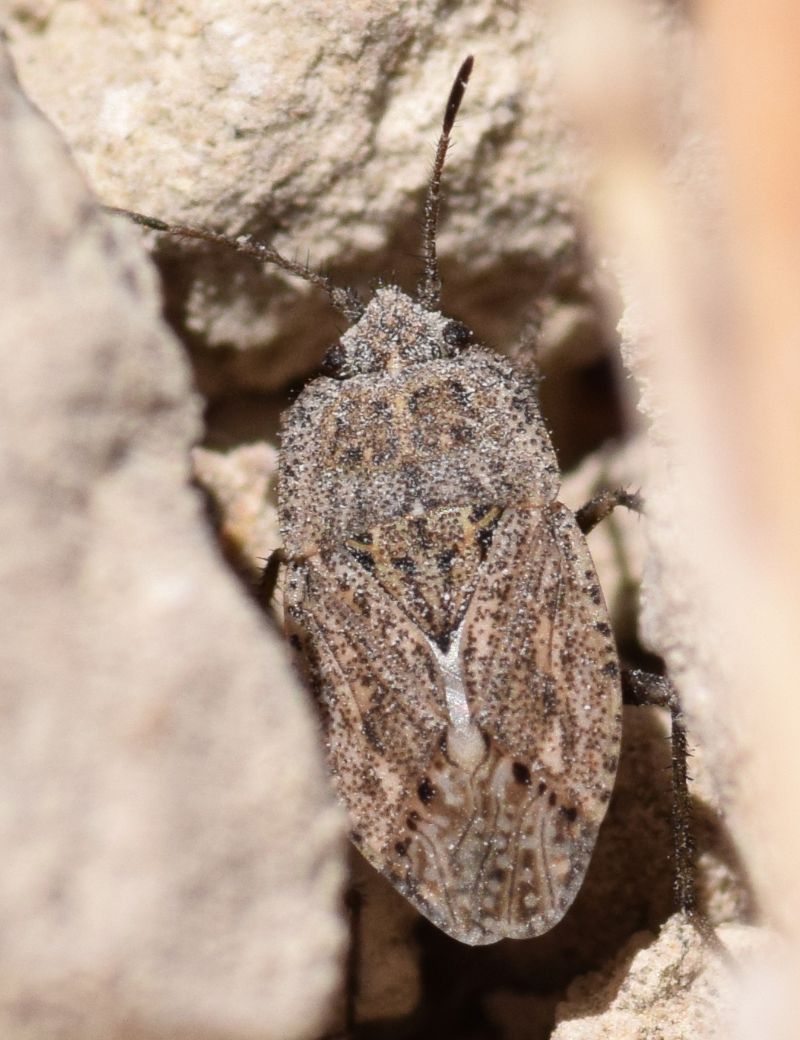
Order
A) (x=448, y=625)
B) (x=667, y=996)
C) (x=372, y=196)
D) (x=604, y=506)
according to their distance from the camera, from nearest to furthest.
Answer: (x=667, y=996) < (x=448, y=625) < (x=372, y=196) < (x=604, y=506)

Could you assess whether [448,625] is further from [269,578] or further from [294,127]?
[294,127]

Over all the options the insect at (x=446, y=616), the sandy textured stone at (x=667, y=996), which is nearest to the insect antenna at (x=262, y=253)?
the insect at (x=446, y=616)

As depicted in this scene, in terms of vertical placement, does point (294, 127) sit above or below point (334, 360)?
above

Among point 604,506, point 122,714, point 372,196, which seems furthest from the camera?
point 604,506

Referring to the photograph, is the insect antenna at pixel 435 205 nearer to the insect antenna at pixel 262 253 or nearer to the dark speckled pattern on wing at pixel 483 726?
the insect antenna at pixel 262 253

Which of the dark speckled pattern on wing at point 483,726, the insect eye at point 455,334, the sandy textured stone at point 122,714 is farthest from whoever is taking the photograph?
the insect eye at point 455,334

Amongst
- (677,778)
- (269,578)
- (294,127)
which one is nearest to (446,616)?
(269,578)
